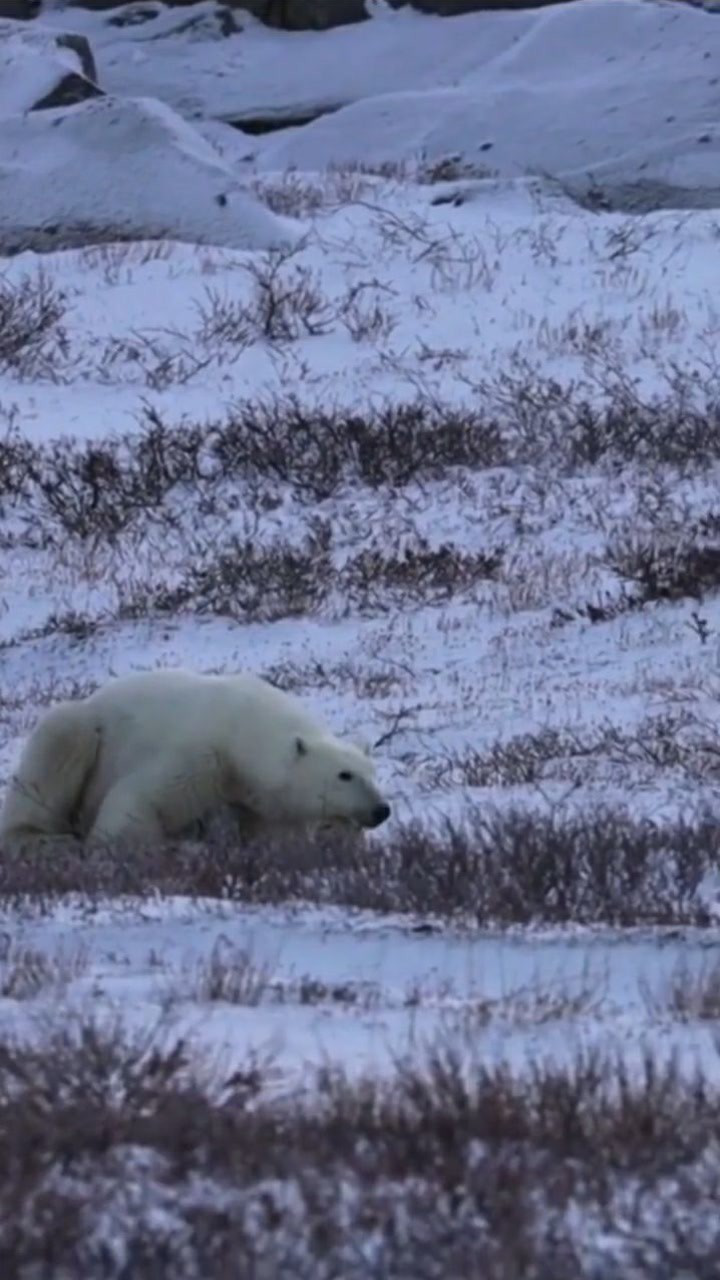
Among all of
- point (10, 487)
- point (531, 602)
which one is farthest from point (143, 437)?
point (531, 602)

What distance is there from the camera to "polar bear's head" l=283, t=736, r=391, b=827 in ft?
21.5

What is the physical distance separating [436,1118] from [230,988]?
924 millimetres

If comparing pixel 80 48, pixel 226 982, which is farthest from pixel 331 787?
pixel 80 48

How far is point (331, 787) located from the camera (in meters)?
6.59

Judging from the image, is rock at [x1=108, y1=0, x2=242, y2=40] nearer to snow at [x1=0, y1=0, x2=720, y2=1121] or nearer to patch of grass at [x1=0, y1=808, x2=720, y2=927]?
snow at [x1=0, y1=0, x2=720, y2=1121]

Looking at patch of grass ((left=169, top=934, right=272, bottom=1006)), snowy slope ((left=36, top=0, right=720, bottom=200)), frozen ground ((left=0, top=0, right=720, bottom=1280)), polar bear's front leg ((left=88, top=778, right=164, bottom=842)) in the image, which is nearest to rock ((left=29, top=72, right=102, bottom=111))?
frozen ground ((left=0, top=0, right=720, bottom=1280))

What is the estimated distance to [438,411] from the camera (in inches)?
606

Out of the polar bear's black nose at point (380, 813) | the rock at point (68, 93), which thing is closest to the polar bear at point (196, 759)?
the polar bear's black nose at point (380, 813)

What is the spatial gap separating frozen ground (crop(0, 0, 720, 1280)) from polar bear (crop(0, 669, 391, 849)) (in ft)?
0.94

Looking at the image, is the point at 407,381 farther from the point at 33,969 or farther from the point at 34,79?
the point at 33,969

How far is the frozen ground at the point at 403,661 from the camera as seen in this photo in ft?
10.0

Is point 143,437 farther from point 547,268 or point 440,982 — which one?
point 440,982

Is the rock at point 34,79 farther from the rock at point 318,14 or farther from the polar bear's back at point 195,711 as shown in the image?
the polar bear's back at point 195,711

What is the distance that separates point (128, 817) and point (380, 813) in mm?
712
